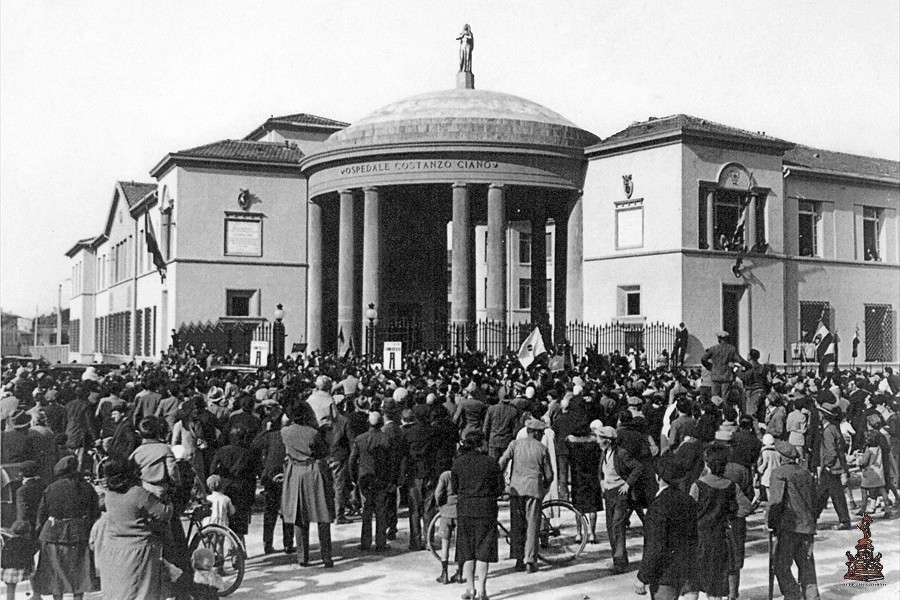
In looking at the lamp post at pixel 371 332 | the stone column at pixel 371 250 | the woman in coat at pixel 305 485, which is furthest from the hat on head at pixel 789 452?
the stone column at pixel 371 250

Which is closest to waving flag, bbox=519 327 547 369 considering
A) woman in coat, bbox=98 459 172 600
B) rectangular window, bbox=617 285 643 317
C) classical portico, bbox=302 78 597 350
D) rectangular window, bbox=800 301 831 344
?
classical portico, bbox=302 78 597 350

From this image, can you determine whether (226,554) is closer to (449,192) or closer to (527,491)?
(527,491)

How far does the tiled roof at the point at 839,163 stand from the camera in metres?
40.2

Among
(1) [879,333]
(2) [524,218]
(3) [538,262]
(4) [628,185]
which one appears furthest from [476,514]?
(1) [879,333]

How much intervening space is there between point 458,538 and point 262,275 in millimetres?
31023

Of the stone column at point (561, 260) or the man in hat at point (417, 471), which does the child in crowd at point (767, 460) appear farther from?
the stone column at point (561, 260)

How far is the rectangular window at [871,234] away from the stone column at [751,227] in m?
7.21

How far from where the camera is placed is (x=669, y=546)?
8664mm

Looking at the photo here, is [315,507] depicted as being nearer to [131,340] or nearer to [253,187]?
[253,187]

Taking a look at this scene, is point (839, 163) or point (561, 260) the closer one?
point (561, 260)

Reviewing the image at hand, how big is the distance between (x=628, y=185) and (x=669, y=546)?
28246mm

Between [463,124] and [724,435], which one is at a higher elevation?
[463,124]

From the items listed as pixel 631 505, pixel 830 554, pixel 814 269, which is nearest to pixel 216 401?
pixel 631 505

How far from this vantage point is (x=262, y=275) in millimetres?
39938
